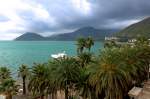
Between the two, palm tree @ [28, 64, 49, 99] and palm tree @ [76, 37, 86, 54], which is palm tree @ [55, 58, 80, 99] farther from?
palm tree @ [76, 37, 86, 54]

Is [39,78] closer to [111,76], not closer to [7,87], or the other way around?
[7,87]

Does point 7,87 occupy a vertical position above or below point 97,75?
below

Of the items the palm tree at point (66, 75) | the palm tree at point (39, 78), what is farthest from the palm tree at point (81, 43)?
the palm tree at point (66, 75)

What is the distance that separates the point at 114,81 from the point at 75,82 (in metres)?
9.03

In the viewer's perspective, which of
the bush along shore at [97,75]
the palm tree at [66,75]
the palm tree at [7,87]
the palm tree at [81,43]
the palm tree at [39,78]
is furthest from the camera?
the palm tree at [81,43]

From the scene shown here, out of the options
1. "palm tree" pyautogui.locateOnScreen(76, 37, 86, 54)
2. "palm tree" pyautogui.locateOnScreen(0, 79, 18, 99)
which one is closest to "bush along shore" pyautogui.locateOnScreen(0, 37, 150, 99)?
"palm tree" pyautogui.locateOnScreen(0, 79, 18, 99)

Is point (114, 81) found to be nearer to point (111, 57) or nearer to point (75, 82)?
point (111, 57)

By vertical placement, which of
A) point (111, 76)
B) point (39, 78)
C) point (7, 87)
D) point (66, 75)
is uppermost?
point (111, 76)

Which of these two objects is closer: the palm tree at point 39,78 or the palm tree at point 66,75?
the palm tree at point 66,75

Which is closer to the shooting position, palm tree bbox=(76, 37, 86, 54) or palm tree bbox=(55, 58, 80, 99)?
palm tree bbox=(55, 58, 80, 99)

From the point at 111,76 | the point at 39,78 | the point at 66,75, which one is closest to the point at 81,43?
the point at 39,78

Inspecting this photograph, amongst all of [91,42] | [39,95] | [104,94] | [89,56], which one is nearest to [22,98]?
[39,95]

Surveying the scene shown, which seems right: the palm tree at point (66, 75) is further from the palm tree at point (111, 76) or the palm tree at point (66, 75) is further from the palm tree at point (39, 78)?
the palm tree at point (39, 78)

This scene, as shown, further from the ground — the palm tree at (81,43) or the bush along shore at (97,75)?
the palm tree at (81,43)
